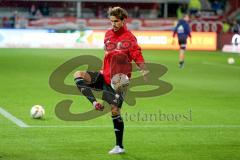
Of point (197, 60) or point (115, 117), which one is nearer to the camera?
point (115, 117)

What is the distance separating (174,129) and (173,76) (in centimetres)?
1163

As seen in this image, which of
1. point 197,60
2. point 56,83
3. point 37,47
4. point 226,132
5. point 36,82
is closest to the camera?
point 226,132

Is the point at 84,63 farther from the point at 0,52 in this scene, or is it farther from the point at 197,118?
the point at 197,118

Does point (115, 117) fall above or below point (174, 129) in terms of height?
above

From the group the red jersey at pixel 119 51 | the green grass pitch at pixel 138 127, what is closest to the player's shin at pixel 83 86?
the red jersey at pixel 119 51

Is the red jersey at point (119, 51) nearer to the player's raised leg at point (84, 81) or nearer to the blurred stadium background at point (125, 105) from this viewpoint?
the player's raised leg at point (84, 81)

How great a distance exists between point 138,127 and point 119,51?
296cm

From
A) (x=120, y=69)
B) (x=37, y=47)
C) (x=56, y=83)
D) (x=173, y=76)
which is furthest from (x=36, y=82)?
(x=37, y=47)

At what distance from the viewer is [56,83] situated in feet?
62.3

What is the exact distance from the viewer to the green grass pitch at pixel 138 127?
32.9 feet

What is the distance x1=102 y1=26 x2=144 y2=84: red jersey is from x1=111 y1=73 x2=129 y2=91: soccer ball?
0.21 feet

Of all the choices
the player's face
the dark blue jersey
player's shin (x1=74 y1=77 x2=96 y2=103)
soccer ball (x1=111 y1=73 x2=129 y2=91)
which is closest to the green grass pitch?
player's shin (x1=74 y1=77 x2=96 y2=103)

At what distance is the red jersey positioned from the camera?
9859 millimetres

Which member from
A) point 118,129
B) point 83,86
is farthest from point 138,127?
point 83,86
